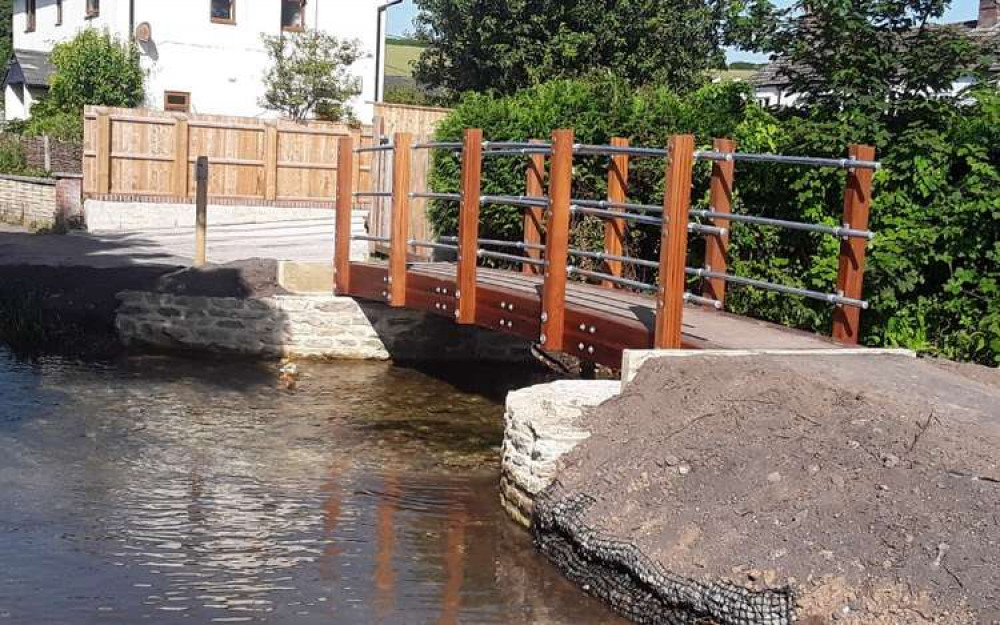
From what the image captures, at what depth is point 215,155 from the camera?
83.8 feet

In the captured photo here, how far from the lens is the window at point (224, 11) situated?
31484mm

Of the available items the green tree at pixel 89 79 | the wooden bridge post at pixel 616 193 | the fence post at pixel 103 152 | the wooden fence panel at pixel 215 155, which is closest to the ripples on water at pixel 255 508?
the wooden bridge post at pixel 616 193

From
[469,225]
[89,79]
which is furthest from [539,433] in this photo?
[89,79]

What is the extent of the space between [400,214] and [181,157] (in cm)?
1429

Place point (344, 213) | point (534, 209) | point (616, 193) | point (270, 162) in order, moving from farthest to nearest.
A: 1. point (270, 162)
2. point (344, 213)
3. point (534, 209)
4. point (616, 193)

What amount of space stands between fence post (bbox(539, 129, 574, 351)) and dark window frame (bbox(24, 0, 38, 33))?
3190 centimetres

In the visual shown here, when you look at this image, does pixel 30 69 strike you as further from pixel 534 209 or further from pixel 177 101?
pixel 534 209

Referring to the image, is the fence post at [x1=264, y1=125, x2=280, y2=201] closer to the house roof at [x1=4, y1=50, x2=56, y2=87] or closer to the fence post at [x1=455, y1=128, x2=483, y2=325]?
the house roof at [x1=4, y1=50, x2=56, y2=87]

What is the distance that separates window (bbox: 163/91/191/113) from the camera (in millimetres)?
31188

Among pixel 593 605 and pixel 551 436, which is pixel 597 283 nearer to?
pixel 551 436

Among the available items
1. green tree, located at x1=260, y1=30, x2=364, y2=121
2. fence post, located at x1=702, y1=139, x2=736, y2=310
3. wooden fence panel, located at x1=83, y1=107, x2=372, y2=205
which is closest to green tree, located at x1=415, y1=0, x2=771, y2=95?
wooden fence panel, located at x1=83, y1=107, x2=372, y2=205

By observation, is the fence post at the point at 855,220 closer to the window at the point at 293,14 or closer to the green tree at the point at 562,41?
→ the green tree at the point at 562,41

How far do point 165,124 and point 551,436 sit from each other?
62.7 feet

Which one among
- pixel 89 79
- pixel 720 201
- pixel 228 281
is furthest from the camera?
pixel 89 79
